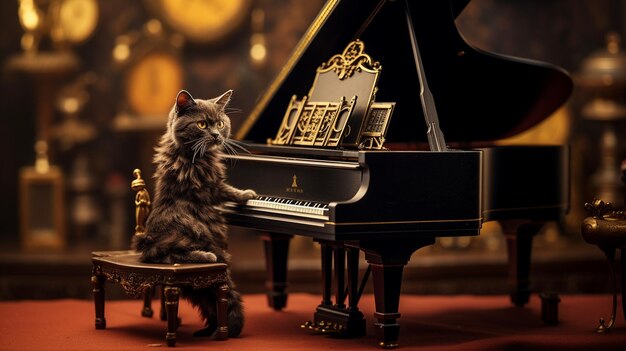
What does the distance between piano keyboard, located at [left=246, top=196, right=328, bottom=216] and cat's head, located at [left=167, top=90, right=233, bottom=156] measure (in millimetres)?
366

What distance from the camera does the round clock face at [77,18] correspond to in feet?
38.0

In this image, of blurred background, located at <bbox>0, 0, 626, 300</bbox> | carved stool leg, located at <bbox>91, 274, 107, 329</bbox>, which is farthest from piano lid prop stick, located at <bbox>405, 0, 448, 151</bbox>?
blurred background, located at <bbox>0, 0, 626, 300</bbox>

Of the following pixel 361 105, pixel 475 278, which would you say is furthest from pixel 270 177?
pixel 475 278

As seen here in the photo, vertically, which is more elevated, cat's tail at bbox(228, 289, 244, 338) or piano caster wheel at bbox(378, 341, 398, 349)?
cat's tail at bbox(228, 289, 244, 338)

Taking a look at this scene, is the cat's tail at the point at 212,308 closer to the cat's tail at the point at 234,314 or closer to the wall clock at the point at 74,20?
the cat's tail at the point at 234,314

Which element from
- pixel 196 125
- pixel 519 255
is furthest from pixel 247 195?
pixel 519 255

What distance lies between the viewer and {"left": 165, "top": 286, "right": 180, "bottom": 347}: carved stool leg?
6.09 meters

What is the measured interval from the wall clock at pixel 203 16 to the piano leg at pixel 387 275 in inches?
231

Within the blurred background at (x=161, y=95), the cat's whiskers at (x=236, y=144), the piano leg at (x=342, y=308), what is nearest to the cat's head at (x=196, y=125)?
the cat's whiskers at (x=236, y=144)

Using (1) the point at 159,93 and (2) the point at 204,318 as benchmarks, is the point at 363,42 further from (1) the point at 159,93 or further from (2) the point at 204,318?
(1) the point at 159,93

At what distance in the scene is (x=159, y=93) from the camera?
1152cm

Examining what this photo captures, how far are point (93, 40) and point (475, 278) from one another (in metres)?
4.13

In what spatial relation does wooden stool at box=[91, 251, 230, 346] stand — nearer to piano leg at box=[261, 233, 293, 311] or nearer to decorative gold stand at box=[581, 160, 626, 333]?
piano leg at box=[261, 233, 293, 311]

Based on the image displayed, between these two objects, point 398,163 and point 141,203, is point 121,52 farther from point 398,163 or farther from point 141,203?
point 398,163
